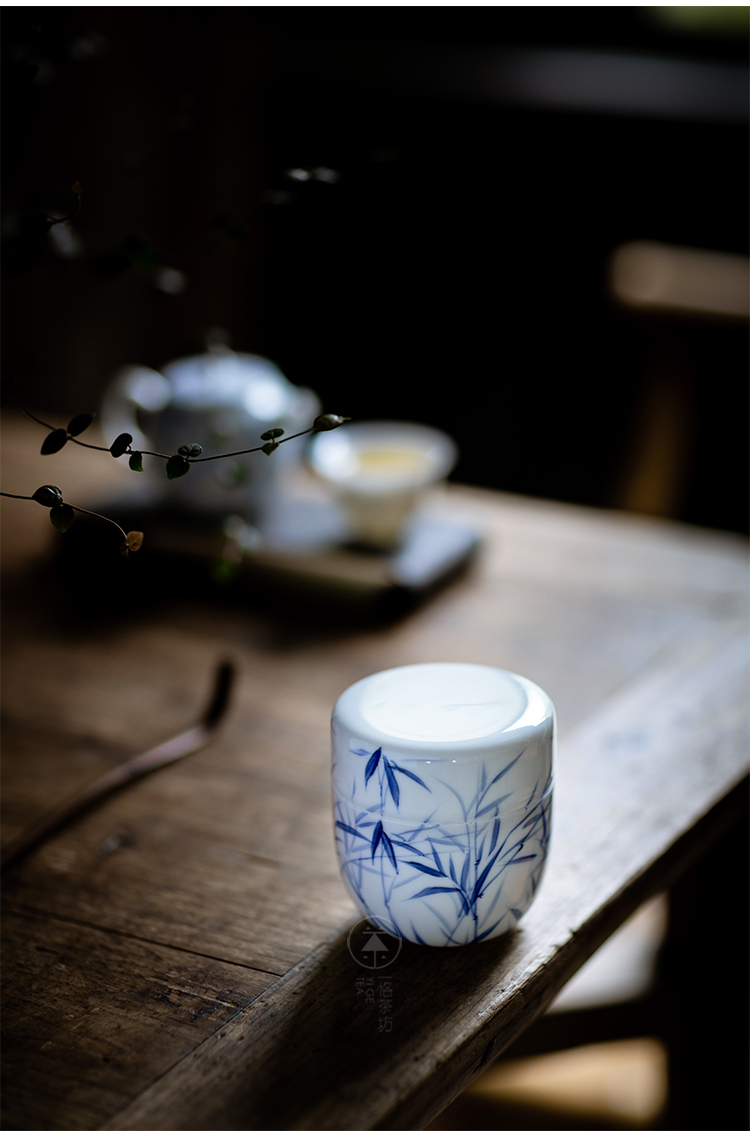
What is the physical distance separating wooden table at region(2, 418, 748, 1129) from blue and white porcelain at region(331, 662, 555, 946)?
0.03 meters

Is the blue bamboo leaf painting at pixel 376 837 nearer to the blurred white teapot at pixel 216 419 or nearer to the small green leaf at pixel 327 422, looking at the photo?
the small green leaf at pixel 327 422

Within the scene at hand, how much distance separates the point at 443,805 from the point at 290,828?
0.21 metres

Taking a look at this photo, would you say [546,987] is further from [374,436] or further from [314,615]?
[374,436]

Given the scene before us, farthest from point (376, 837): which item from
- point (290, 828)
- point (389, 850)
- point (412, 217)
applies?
point (412, 217)

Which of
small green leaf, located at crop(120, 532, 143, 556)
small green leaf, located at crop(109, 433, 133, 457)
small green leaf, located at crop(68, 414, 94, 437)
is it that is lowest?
small green leaf, located at crop(120, 532, 143, 556)

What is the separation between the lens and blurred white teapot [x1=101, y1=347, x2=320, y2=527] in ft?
3.47

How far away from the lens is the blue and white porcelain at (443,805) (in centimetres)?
54

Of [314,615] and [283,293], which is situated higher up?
[314,615]

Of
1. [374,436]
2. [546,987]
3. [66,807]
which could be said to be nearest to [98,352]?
[374,436]

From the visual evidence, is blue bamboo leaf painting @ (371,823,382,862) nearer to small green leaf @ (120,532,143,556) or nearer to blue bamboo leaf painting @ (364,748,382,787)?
blue bamboo leaf painting @ (364,748,382,787)

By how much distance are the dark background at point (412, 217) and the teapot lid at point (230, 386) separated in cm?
146

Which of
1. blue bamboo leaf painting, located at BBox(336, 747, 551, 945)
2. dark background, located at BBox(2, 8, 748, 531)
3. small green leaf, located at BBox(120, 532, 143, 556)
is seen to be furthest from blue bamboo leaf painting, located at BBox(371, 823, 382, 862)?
dark background, located at BBox(2, 8, 748, 531)

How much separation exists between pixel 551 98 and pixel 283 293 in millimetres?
873

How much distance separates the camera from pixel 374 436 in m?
1.20
